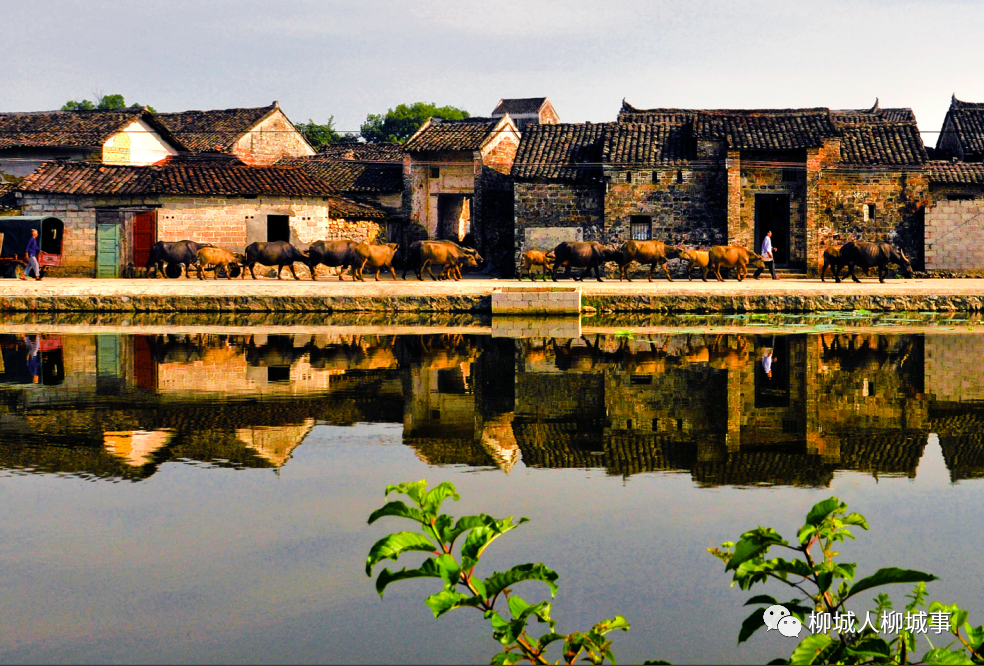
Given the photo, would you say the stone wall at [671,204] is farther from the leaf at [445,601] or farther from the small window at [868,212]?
the leaf at [445,601]

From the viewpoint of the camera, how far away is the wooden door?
25.8m

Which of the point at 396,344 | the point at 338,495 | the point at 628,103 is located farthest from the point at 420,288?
the point at 628,103

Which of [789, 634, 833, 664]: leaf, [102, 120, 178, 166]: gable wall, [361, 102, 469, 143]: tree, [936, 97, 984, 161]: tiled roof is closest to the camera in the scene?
[789, 634, 833, 664]: leaf

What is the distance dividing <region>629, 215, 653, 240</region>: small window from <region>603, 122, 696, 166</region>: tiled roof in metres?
1.35

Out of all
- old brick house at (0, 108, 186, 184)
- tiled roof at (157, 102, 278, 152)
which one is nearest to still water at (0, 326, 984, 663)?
old brick house at (0, 108, 186, 184)

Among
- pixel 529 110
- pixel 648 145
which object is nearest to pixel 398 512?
pixel 648 145

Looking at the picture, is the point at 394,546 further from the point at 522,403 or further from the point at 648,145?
the point at 648,145

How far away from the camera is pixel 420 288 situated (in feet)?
66.8

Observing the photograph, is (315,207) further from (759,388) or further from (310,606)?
Result: (310,606)

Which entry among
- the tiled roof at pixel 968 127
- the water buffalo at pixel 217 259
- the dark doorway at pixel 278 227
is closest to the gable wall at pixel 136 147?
the dark doorway at pixel 278 227

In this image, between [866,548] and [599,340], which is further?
[599,340]

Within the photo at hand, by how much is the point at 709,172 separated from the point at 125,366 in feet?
59.4

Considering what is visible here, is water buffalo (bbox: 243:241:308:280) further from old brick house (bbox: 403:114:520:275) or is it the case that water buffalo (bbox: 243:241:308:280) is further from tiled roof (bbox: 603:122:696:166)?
tiled roof (bbox: 603:122:696:166)

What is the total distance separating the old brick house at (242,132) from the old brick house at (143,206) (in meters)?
10.0
